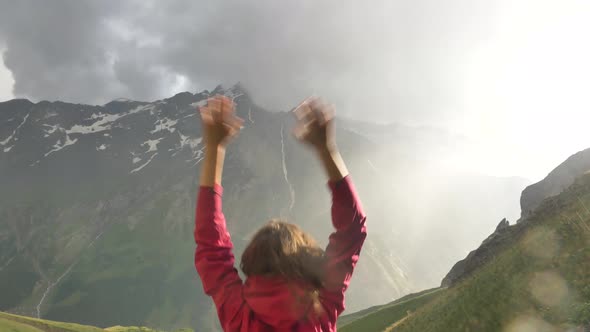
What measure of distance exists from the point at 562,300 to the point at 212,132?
1411 centimetres

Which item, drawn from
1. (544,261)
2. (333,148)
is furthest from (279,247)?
(544,261)

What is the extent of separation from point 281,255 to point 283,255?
2 cm

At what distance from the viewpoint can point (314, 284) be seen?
135 inches

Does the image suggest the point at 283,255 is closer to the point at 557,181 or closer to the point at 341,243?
the point at 341,243

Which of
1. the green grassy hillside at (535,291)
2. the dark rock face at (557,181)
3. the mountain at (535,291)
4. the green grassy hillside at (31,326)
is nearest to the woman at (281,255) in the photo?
the mountain at (535,291)

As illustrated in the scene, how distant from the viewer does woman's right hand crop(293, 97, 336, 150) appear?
356 cm

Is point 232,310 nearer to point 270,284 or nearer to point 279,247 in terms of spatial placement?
point 270,284

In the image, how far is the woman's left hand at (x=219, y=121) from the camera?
3703 mm

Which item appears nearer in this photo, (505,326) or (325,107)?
(325,107)

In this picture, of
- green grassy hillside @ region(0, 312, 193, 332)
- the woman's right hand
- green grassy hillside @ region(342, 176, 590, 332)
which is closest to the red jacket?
the woman's right hand

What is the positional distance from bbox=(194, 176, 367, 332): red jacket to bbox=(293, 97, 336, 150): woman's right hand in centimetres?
43

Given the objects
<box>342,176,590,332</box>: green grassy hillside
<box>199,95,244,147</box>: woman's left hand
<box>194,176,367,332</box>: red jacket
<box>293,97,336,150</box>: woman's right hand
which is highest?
<box>199,95,244,147</box>: woman's left hand

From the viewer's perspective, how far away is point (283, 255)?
3.37 metres

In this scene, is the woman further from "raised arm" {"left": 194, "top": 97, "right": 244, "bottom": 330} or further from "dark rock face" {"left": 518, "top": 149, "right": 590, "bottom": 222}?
"dark rock face" {"left": 518, "top": 149, "right": 590, "bottom": 222}
